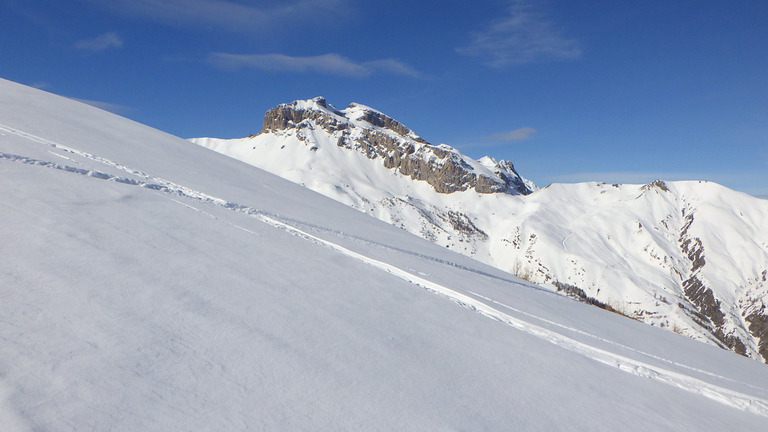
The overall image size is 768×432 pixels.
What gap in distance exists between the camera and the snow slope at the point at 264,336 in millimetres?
2762

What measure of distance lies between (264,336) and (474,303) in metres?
3.87

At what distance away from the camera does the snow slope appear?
2762 mm

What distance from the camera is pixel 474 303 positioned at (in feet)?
21.9

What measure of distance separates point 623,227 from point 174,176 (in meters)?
210

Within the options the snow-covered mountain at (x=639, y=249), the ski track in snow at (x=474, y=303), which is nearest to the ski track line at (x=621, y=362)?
the ski track in snow at (x=474, y=303)

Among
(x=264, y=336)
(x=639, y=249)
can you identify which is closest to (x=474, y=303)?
(x=264, y=336)

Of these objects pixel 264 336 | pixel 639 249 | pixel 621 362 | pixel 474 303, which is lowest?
pixel 264 336

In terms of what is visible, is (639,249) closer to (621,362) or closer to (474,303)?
(621,362)

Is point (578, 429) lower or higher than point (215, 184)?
lower

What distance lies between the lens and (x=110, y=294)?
371 cm

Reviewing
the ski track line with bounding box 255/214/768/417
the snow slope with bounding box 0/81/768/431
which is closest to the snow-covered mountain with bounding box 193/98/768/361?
the ski track line with bounding box 255/214/768/417

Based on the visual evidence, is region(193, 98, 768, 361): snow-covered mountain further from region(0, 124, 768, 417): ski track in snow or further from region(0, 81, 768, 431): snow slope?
region(0, 81, 768, 431): snow slope

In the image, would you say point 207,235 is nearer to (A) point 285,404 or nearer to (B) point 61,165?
(B) point 61,165

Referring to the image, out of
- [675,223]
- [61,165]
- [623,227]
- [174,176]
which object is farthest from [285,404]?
[675,223]
